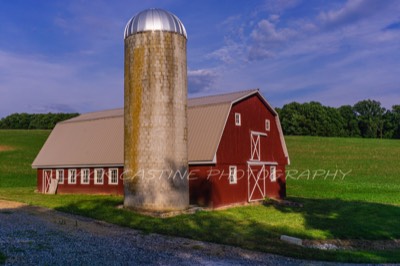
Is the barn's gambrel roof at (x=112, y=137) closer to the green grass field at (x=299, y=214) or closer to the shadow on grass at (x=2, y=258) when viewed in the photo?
the green grass field at (x=299, y=214)

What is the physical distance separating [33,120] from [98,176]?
280 feet

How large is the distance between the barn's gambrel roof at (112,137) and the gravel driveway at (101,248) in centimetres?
818

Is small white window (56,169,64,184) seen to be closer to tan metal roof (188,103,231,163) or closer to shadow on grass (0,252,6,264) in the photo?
tan metal roof (188,103,231,163)

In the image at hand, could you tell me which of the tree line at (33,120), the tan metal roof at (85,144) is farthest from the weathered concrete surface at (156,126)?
the tree line at (33,120)

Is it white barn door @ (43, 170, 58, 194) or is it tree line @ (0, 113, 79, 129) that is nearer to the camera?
white barn door @ (43, 170, 58, 194)

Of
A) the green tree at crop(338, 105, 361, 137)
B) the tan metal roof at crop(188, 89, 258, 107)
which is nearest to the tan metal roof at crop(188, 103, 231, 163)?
the tan metal roof at crop(188, 89, 258, 107)

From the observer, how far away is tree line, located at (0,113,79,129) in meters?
101

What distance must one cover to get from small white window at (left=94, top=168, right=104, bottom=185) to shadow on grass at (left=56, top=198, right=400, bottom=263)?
4015mm

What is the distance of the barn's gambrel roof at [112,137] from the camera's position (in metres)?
22.2

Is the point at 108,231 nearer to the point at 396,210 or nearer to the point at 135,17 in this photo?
the point at 135,17

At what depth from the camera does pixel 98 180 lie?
27.2 meters

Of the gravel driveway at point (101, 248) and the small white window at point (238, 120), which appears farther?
the small white window at point (238, 120)

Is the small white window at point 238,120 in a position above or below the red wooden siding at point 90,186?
above

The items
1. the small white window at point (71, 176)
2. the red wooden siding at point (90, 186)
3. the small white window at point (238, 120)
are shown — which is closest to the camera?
the small white window at point (238, 120)
